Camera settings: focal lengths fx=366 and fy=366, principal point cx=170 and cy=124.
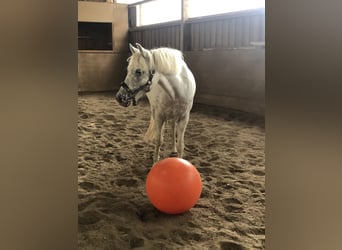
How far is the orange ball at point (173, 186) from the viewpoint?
5.74ft

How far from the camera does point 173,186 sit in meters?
1.74

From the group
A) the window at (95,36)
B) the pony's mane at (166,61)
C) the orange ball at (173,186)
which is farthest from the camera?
the window at (95,36)

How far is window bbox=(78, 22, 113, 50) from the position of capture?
7.93 meters

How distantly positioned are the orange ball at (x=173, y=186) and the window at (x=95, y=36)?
652 cm

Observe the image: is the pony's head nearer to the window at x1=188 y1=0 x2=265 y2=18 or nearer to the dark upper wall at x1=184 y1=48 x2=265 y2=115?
the dark upper wall at x1=184 y1=48 x2=265 y2=115

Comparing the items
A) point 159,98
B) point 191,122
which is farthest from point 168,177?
point 191,122

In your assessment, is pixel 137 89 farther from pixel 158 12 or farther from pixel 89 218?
pixel 158 12

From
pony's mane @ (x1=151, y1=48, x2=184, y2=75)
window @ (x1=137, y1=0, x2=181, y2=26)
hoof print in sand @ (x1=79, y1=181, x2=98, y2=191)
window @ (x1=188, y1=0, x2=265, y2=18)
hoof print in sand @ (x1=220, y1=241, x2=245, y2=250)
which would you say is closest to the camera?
hoof print in sand @ (x1=220, y1=241, x2=245, y2=250)

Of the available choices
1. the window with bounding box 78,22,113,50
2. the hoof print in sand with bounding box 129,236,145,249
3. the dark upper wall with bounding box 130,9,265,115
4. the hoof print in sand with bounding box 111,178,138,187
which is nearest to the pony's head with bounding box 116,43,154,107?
the hoof print in sand with bounding box 111,178,138,187

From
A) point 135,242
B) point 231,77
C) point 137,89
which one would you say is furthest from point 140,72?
point 231,77

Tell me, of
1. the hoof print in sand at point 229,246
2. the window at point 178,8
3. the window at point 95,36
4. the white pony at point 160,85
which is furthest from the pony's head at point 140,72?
the window at point 95,36

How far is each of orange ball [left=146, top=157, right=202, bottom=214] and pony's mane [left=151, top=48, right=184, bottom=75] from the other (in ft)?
2.49

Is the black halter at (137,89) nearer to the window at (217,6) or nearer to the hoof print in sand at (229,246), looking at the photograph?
the hoof print in sand at (229,246)
